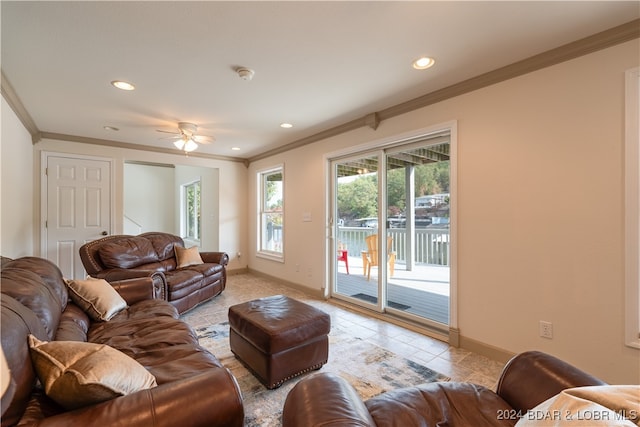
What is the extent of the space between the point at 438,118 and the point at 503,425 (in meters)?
2.45

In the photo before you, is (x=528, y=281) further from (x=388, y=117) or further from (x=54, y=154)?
(x=54, y=154)

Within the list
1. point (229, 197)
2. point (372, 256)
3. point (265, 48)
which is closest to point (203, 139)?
point (229, 197)

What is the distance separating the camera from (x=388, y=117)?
10.6ft

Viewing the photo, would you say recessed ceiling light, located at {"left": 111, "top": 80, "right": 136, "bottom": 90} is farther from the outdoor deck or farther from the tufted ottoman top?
the outdoor deck

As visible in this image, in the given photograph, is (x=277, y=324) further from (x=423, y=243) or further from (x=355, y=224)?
(x=355, y=224)

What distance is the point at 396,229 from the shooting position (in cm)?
337

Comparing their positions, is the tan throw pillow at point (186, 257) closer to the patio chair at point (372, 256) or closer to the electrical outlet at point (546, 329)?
the patio chair at point (372, 256)

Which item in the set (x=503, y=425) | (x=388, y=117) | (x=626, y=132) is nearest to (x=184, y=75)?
(x=388, y=117)

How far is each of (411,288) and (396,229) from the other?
2.67 feet

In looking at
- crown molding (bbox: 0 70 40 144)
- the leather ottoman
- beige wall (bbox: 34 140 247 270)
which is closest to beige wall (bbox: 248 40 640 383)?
the leather ottoman

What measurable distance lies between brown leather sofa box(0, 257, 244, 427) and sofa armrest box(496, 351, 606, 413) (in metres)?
1.15

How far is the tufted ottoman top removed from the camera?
76.7 inches

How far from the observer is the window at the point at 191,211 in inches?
273

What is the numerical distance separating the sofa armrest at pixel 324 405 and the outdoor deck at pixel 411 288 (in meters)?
2.26
